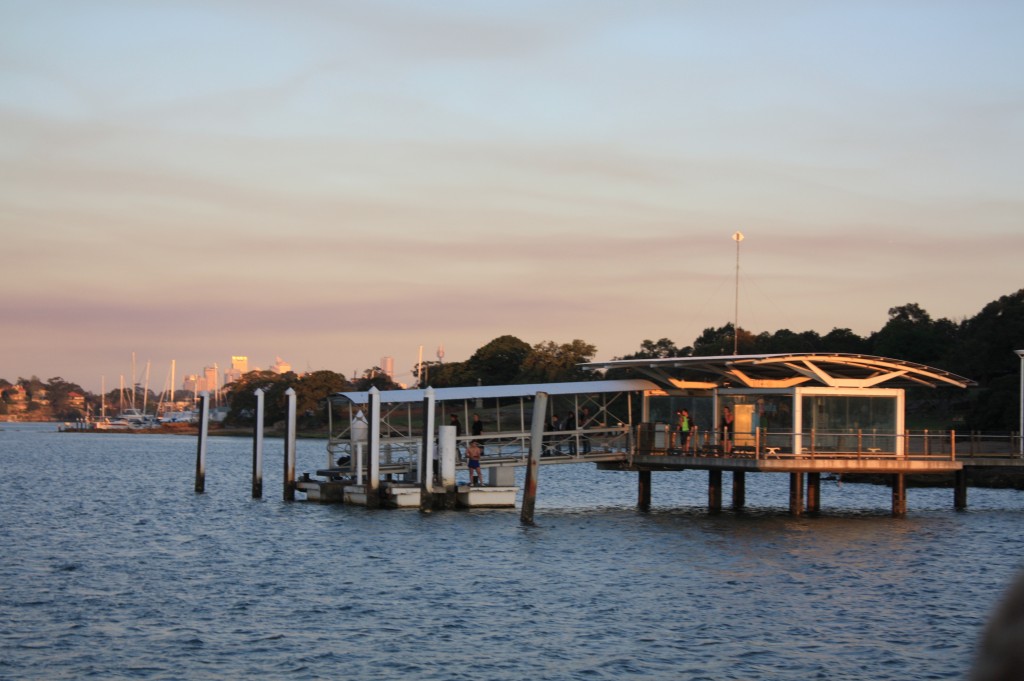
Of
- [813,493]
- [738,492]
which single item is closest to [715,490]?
[738,492]

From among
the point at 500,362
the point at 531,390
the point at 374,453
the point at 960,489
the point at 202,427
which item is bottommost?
the point at 960,489

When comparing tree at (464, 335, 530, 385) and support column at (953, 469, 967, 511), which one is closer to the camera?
support column at (953, 469, 967, 511)

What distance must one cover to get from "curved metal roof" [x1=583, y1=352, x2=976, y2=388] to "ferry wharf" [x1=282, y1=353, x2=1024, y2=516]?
0.07 metres

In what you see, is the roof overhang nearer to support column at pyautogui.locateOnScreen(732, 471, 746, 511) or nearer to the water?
the water

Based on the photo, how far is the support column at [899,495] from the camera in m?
48.6

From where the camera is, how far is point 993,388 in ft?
282

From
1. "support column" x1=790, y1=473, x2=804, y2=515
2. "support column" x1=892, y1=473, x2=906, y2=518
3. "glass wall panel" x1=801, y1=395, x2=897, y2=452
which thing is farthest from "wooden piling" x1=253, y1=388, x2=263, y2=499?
"support column" x1=892, y1=473, x2=906, y2=518

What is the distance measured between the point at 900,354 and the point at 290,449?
277 ft

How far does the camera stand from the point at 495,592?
2955 centimetres

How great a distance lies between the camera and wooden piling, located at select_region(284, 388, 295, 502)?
51.1 m

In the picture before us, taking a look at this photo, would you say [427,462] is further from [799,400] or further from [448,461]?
[799,400]

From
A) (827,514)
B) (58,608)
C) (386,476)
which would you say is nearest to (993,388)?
(827,514)

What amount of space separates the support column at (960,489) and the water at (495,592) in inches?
29.8

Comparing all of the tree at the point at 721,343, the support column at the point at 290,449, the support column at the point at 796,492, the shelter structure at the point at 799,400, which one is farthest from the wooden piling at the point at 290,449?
the tree at the point at 721,343
